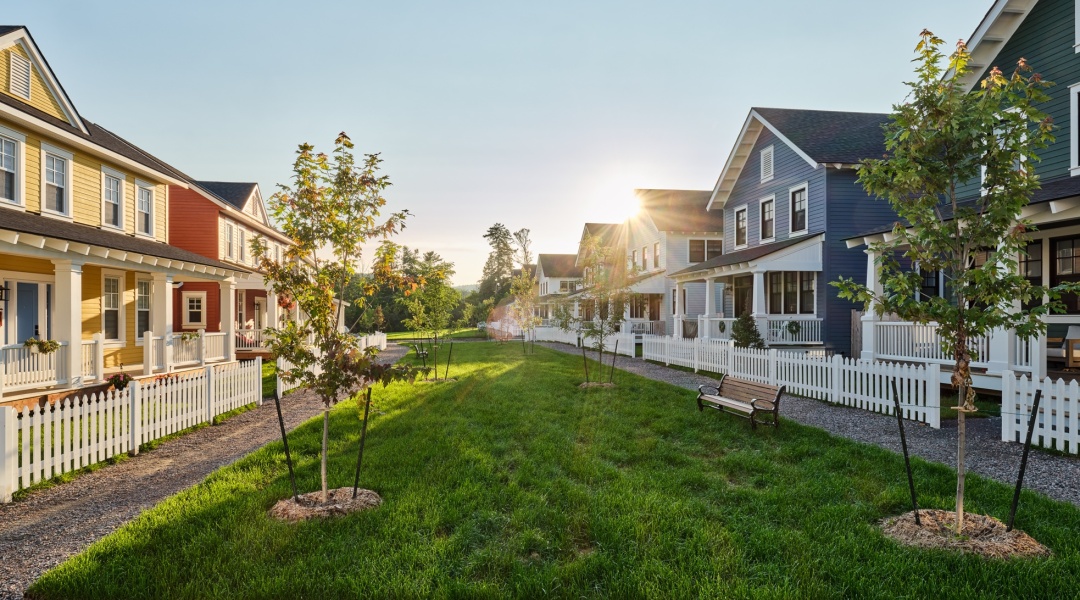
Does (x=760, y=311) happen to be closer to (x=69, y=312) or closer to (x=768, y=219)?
(x=768, y=219)

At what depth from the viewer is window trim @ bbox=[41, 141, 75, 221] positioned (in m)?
13.0

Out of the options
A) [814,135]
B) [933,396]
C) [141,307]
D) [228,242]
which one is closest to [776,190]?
[814,135]

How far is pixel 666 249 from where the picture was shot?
29.4 meters

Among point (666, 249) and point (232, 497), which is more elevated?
point (666, 249)

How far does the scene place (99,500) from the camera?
6.19 meters

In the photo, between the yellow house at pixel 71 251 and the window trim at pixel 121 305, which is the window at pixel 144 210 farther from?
the window trim at pixel 121 305

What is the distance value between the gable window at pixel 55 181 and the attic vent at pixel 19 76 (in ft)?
4.67

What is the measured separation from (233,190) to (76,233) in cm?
1582

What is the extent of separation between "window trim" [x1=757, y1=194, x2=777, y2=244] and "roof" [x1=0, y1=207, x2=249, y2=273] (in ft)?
66.6

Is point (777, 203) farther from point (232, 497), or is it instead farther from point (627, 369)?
point (232, 497)

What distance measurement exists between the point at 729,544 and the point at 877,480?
2.85 m

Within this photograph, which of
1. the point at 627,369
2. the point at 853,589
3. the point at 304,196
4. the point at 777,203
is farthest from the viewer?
the point at 777,203

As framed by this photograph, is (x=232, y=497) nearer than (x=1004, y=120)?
No

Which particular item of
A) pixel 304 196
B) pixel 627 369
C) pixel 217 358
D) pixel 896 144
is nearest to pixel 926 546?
pixel 896 144
